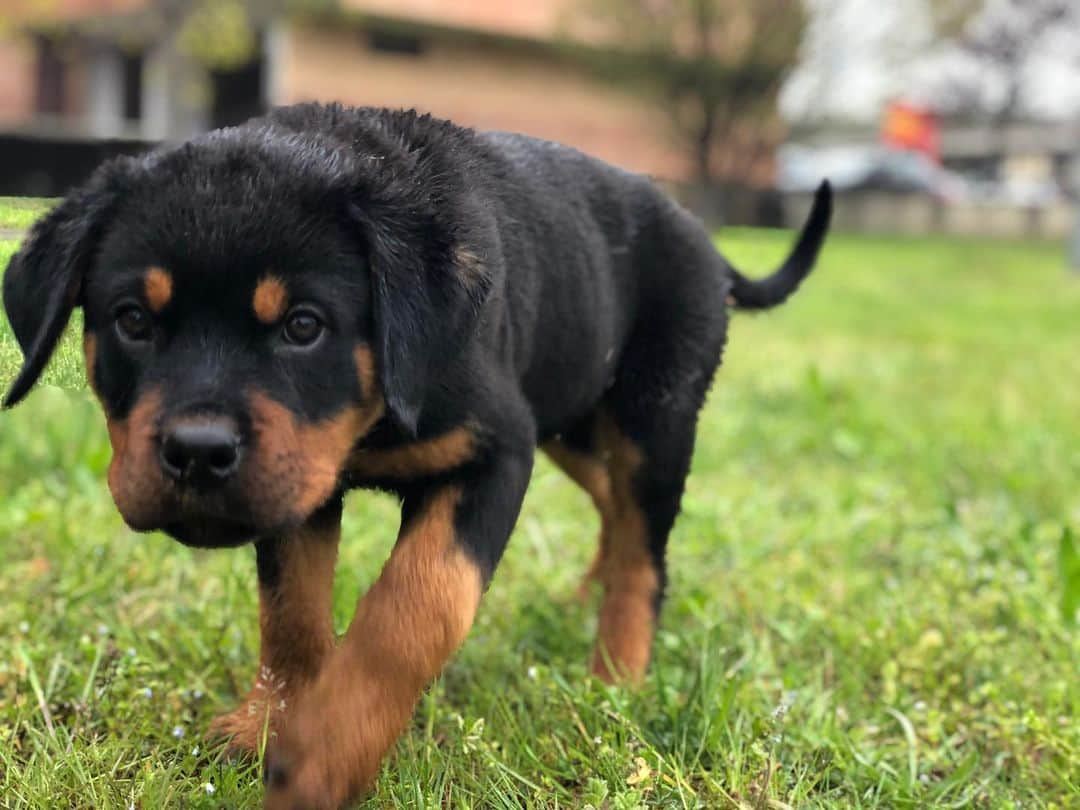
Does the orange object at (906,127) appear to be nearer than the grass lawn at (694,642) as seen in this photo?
No

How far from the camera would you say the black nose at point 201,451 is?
1.77 m

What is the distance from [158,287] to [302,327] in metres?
0.23

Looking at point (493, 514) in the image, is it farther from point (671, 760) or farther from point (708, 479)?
point (708, 479)

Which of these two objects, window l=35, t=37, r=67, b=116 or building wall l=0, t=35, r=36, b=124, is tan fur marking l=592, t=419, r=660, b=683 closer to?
building wall l=0, t=35, r=36, b=124

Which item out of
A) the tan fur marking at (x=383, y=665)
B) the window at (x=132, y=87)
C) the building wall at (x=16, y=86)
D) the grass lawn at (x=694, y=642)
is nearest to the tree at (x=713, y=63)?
the window at (x=132, y=87)

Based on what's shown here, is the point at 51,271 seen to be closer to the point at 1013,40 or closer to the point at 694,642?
the point at 694,642

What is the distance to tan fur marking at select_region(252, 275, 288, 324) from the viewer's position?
1.94 m

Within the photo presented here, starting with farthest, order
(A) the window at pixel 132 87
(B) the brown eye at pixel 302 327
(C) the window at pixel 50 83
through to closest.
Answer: (C) the window at pixel 50 83
(A) the window at pixel 132 87
(B) the brown eye at pixel 302 327

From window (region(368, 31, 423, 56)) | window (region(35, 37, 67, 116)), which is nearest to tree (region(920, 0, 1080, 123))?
window (region(368, 31, 423, 56))

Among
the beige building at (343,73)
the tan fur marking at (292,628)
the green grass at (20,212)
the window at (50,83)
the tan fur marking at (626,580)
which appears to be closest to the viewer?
the green grass at (20,212)

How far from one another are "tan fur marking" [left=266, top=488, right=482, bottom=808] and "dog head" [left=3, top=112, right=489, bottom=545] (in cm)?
20

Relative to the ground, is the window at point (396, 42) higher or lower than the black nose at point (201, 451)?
lower

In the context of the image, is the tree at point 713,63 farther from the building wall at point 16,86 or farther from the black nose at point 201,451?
the black nose at point 201,451

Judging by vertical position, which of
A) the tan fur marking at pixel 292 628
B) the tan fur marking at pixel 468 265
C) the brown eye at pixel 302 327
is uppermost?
the tan fur marking at pixel 468 265
